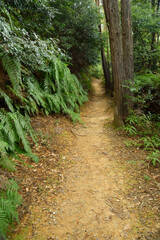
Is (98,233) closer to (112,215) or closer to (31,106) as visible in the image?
(112,215)

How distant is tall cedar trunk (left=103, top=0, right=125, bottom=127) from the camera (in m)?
5.02

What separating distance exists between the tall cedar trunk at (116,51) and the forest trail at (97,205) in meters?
1.79

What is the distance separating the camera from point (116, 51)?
5.21 meters

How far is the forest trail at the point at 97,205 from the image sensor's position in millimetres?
2111

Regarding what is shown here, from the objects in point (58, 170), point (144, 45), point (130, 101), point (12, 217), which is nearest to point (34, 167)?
point (58, 170)

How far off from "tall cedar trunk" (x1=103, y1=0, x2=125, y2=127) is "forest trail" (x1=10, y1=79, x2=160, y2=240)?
1.79 meters

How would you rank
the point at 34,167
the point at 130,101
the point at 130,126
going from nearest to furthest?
the point at 34,167 < the point at 130,126 < the point at 130,101

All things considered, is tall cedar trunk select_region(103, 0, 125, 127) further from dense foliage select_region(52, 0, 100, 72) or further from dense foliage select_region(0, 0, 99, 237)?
dense foliage select_region(52, 0, 100, 72)

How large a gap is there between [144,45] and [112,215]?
29.1 feet

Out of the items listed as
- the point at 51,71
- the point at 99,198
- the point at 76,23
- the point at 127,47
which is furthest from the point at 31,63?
the point at 76,23

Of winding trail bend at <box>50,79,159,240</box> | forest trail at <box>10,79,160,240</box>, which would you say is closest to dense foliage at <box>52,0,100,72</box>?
winding trail bend at <box>50,79,159,240</box>

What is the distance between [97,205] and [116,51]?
463cm

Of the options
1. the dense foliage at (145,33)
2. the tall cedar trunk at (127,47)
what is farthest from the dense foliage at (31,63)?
the dense foliage at (145,33)

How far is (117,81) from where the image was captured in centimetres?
538
